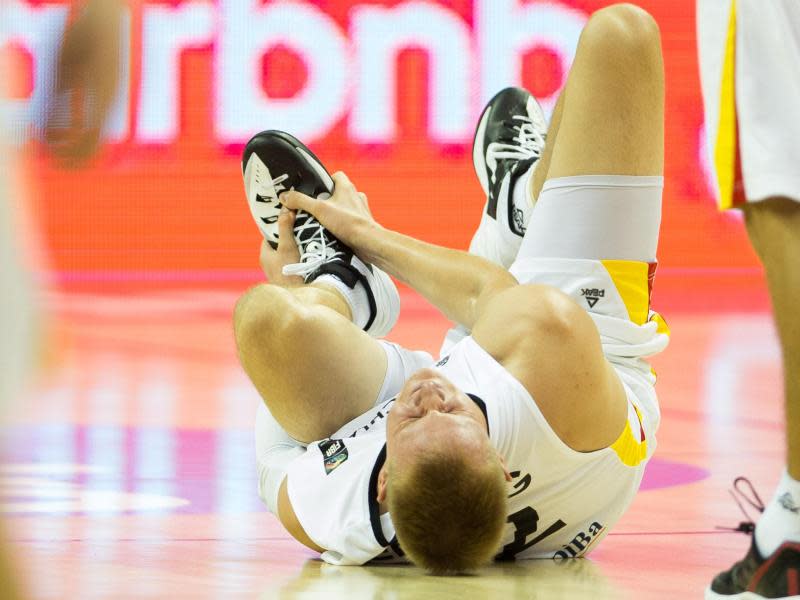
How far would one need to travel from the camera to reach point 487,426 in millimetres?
2939

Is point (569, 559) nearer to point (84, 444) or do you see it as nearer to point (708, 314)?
point (84, 444)

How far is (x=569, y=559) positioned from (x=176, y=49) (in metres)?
8.15

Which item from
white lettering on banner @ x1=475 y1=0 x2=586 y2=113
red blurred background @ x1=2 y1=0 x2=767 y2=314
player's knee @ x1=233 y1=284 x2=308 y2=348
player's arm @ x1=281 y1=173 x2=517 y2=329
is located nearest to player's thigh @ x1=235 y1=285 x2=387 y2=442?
player's knee @ x1=233 y1=284 x2=308 y2=348

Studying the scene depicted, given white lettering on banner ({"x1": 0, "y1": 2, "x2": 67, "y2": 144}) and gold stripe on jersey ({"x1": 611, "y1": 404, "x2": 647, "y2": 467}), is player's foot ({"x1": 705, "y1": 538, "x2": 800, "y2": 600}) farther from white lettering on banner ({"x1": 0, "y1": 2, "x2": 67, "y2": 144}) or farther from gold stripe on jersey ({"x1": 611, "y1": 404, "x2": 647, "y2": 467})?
white lettering on banner ({"x1": 0, "y1": 2, "x2": 67, "y2": 144})

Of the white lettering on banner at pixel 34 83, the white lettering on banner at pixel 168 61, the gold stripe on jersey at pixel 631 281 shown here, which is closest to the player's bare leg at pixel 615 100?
the gold stripe on jersey at pixel 631 281

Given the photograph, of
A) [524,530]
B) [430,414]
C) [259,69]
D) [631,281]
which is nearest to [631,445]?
[524,530]

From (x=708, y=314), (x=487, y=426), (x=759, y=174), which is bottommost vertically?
(x=708, y=314)

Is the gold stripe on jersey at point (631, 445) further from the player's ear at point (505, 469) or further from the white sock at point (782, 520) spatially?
the white sock at point (782, 520)

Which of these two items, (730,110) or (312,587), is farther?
(312,587)

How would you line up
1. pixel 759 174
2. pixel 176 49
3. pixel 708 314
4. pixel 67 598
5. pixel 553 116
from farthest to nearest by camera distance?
pixel 176 49 → pixel 708 314 → pixel 553 116 → pixel 67 598 → pixel 759 174

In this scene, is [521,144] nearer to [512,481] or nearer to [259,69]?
[512,481]

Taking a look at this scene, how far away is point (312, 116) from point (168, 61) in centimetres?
114

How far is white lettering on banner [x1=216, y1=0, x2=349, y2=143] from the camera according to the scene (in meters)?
10.8

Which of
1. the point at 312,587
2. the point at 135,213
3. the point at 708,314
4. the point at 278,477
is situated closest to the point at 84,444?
the point at 278,477
